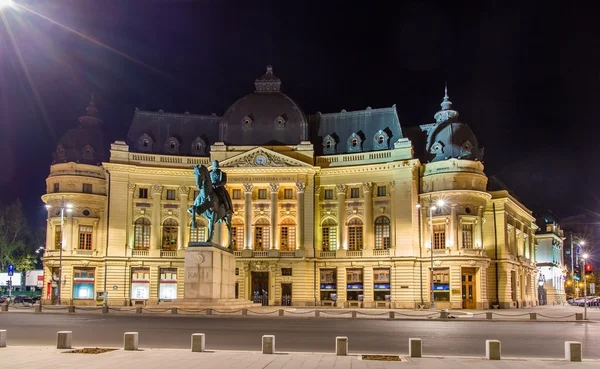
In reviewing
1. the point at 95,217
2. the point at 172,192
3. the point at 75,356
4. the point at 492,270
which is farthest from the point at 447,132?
the point at 75,356

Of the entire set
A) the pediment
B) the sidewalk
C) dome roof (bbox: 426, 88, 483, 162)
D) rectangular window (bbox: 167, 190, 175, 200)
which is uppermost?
dome roof (bbox: 426, 88, 483, 162)

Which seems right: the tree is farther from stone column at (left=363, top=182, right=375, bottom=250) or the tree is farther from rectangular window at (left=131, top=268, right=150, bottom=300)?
stone column at (left=363, top=182, right=375, bottom=250)

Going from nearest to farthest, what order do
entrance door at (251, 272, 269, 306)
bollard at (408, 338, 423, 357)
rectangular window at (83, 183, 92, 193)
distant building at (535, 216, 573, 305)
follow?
bollard at (408, 338, 423, 357), entrance door at (251, 272, 269, 306), rectangular window at (83, 183, 92, 193), distant building at (535, 216, 573, 305)

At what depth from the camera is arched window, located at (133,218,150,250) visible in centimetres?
8438

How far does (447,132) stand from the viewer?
8275 cm

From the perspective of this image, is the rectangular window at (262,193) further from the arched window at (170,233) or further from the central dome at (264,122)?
the arched window at (170,233)

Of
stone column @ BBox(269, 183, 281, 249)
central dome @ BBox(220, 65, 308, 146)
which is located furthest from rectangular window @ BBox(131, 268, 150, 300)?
central dome @ BBox(220, 65, 308, 146)

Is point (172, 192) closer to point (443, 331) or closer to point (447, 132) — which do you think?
point (447, 132)

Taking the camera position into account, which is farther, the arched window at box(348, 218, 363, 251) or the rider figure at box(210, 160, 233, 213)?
the arched window at box(348, 218, 363, 251)

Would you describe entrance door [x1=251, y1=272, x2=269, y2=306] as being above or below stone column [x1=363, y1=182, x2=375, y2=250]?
below

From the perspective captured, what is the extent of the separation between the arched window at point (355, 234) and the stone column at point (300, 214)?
18.8 ft

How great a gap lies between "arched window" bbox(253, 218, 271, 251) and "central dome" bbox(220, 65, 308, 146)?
988cm

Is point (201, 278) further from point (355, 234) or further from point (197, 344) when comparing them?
point (355, 234)

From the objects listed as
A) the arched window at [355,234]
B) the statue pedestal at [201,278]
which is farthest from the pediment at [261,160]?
the statue pedestal at [201,278]
